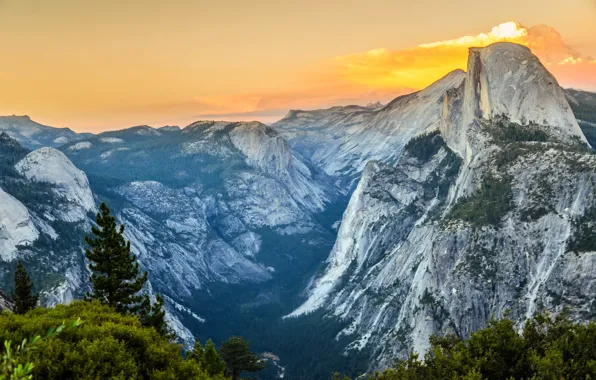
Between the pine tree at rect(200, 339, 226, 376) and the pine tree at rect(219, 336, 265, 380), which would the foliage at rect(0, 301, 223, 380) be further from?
the pine tree at rect(219, 336, 265, 380)

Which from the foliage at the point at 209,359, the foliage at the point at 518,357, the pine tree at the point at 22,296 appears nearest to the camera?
the foliage at the point at 518,357

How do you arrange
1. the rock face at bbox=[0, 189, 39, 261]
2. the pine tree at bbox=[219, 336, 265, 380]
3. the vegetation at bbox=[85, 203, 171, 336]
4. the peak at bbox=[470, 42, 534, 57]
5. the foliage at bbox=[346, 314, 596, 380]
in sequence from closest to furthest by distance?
the foliage at bbox=[346, 314, 596, 380]
the vegetation at bbox=[85, 203, 171, 336]
the pine tree at bbox=[219, 336, 265, 380]
the rock face at bbox=[0, 189, 39, 261]
the peak at bbox=[470, 42, 534, 57]

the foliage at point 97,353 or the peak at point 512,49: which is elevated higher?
the peak at point 512,49

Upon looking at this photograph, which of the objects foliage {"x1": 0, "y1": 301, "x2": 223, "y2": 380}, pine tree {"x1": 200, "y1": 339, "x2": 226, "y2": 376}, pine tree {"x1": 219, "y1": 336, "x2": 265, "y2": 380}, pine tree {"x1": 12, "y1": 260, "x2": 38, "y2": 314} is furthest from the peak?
foliage {"x1": 0, "y1": 301, "x2": 223, "y2": 380}

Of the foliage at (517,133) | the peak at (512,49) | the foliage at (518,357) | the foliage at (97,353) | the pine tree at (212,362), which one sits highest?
the peak at (512,49)

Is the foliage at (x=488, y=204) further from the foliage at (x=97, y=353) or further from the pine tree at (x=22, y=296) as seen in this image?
the foliage at (x=97, y=353)

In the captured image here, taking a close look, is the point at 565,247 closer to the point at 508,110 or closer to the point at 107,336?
the point at 508,110

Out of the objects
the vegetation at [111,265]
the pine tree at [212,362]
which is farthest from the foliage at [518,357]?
the vegetation at [111,265]

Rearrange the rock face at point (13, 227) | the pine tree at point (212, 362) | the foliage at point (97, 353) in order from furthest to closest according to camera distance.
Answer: the rock face at point (13, 227) → the pine tree at point (212, 362) → the foliage at point (97, 353)
